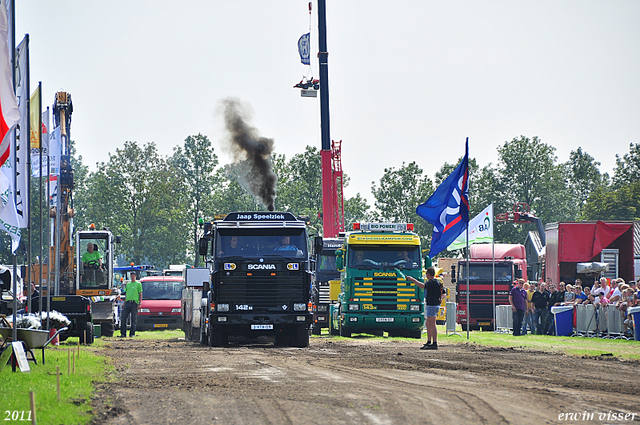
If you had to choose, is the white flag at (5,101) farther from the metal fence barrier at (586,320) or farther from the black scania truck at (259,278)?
the metal fence barrier at (586,320)

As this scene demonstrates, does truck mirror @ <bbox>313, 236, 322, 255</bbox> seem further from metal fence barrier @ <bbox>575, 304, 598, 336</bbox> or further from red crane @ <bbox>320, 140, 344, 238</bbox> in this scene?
red crane @ <bbox>320, 140, 344, 238</bbox>

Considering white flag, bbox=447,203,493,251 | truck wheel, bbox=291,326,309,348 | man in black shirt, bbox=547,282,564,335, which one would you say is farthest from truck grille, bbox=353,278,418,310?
white flag, bbox=447,203,493,251

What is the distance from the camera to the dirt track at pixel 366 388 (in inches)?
374

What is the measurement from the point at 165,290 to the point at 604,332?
67.6 feet

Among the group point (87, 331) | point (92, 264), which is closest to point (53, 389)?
point (87, 331)

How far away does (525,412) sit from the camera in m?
9.59

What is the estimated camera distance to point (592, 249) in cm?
3253

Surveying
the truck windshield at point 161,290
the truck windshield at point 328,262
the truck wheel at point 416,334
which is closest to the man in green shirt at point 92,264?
the truck windshield at point 161,290

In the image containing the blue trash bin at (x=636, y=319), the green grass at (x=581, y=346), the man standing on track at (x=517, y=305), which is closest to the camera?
the green grass at (x=581, y=346)

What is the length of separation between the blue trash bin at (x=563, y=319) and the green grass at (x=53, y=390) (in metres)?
16.2

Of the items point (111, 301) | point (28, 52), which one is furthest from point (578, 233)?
point (28, 52)

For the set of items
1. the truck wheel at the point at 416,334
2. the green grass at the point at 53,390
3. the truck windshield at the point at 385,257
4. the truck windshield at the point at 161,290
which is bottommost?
the truck wheel at the point at 416,334

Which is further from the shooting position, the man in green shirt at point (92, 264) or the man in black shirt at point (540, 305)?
the man in green shirt at point (92, 264)

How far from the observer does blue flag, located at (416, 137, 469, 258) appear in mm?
25625
